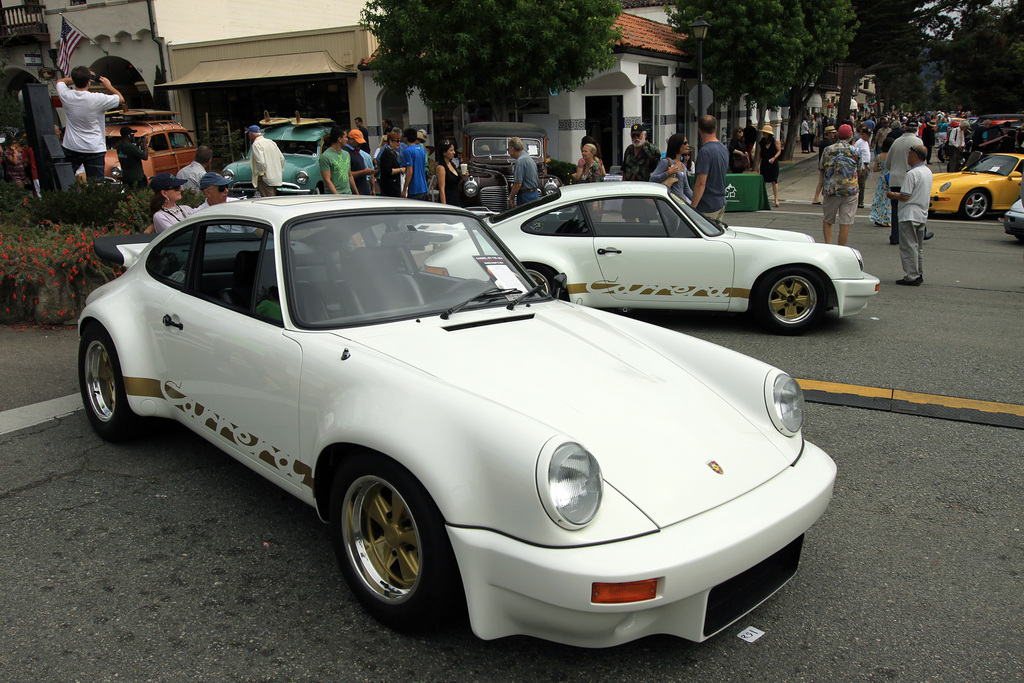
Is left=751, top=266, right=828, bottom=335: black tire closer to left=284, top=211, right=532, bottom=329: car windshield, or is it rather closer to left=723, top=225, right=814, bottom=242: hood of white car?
left=723, top=225, right=814, bottom=242: hood of white car

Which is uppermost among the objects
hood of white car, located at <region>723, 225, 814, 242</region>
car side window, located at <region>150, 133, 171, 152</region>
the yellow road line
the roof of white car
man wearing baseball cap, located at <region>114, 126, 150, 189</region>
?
car side window, located at <region>150, 133, 171, 152</region>

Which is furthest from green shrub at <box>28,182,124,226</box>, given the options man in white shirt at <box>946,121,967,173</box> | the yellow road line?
man in white shirt at <box>946,121,967,173</box>

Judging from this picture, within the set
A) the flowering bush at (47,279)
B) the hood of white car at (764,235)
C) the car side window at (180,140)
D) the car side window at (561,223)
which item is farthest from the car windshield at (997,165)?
the car side window at (180,140)

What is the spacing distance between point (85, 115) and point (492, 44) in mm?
10942

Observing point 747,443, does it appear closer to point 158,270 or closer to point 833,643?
Answer: point 833,643

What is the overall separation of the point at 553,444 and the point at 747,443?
0.94 m

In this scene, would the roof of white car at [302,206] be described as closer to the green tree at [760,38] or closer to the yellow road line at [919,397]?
the yellow road line at [919,397]

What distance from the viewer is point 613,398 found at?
9.64 ft

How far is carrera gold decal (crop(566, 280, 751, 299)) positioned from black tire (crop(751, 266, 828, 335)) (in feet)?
0.57

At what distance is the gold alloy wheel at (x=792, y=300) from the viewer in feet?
23.0

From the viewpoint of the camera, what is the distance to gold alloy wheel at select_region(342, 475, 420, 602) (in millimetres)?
2736

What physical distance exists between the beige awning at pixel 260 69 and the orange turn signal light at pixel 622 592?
24.2m

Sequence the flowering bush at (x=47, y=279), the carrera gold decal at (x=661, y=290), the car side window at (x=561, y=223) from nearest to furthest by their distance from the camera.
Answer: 1. the carrera gold decal at (x=661, y=290)
2. the car side window at (x=561, y=223)
3. the flowering bush at (x=47, y=279)

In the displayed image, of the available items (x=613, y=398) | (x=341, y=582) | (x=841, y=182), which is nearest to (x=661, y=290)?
(x=841, y=182)
